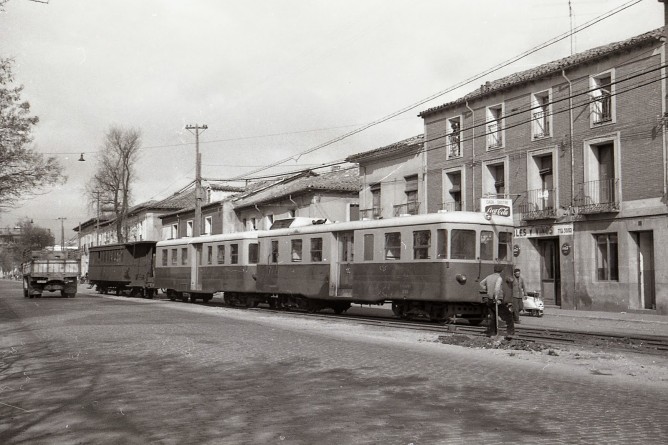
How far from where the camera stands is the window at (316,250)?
20.1 m

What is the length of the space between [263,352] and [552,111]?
61.9 ft

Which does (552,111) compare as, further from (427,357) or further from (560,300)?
(427,357)

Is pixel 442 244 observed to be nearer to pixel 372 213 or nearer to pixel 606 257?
pixel 606 257

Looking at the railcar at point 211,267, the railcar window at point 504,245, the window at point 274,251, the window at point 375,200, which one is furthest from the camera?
the window at point 375,200

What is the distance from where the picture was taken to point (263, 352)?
11.0 m

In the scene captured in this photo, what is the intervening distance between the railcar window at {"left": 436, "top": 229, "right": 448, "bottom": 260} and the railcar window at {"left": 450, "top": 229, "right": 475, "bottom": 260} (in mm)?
146

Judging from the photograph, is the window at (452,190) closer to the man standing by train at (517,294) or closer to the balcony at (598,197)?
the balcony at (598,197)

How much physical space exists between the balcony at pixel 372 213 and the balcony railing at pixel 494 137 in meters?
8.08

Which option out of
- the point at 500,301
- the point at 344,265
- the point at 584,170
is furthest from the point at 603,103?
the point at 500,301

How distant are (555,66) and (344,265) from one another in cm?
1315

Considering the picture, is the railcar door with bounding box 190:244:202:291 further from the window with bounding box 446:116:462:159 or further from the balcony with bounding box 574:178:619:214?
the balcony with bounding box 574:178:619:214

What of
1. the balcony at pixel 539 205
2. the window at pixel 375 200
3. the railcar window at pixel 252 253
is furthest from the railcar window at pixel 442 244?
the window at pixel 375 200

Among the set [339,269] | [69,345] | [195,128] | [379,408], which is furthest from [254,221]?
[379,408]

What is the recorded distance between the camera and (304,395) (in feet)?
24.3
